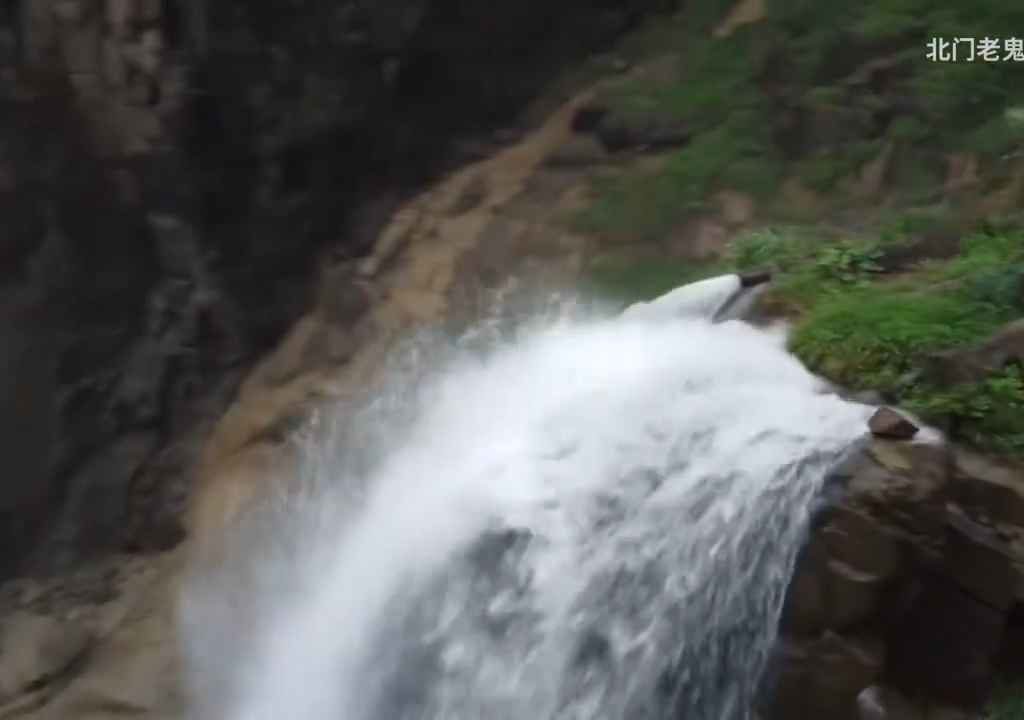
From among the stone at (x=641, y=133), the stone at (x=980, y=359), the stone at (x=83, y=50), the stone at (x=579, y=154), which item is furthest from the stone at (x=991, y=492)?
the stone at (x=83, y=50)

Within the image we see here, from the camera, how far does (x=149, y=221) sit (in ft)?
26.8

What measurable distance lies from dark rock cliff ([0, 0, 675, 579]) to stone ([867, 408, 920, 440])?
4.85 metres

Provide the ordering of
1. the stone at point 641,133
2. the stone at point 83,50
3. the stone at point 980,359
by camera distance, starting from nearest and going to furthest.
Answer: the stone at point 980,359, the stone at point 83,50, the stone at point 641,133

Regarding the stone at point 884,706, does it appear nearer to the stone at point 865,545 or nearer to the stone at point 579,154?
the stone at point 865,545

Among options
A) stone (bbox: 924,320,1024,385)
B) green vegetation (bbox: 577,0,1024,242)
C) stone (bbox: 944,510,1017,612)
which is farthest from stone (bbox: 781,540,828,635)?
green vegetation (bbox: 577,0,1024,242)

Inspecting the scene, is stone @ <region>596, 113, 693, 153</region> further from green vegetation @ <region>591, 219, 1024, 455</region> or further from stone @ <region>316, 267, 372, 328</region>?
stone @ <region>316, 267, 372, 328</region>

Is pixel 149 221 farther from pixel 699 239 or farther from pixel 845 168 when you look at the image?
pixel 845 168

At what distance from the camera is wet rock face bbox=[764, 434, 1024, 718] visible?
16.2 feet

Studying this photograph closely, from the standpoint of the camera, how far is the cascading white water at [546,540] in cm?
541

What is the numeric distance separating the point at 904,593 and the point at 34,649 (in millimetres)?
5256

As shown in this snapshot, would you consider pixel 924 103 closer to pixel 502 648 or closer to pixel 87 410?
pixel 502 648

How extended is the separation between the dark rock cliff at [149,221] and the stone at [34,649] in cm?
41

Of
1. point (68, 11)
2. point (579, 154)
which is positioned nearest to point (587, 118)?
point (579, 154)

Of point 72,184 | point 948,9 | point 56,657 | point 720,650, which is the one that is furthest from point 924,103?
point 56,657
